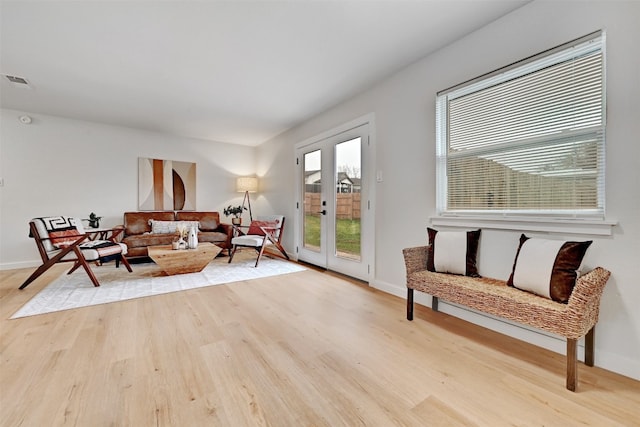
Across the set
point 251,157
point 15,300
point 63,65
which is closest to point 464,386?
point 15,300

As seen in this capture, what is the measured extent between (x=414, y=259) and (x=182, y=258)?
2.86 m

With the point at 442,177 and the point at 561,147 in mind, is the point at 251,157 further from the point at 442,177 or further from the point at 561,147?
the point at 561,147

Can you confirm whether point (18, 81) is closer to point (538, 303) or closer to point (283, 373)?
point (283, 373)

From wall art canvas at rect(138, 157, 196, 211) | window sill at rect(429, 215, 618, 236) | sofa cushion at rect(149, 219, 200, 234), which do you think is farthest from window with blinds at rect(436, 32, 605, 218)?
wall art canvas at rect(138, 157, 196, 211)

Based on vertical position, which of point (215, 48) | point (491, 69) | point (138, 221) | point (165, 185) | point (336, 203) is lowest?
point (138, 221)

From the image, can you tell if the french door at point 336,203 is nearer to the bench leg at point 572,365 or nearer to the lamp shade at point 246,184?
the lamp shade at point 246,184

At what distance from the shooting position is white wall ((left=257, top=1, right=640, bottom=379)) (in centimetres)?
152

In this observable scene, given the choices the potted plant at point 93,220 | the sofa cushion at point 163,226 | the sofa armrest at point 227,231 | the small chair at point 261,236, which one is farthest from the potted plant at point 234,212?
the potted plant at point 93,220

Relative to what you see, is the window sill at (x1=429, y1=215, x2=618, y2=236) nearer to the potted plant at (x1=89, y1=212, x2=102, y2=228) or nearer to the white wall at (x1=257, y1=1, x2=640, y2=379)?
the white wall at (x1=257, y1=1, x2=640, y2=379)

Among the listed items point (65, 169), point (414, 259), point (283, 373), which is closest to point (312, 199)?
point (414, 259)

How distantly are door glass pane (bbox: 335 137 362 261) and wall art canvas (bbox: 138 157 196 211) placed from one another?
3343mm

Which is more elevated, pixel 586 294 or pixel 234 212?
pixel 234 212

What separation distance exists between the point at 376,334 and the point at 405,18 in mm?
2393

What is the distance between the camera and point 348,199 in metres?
3.62
